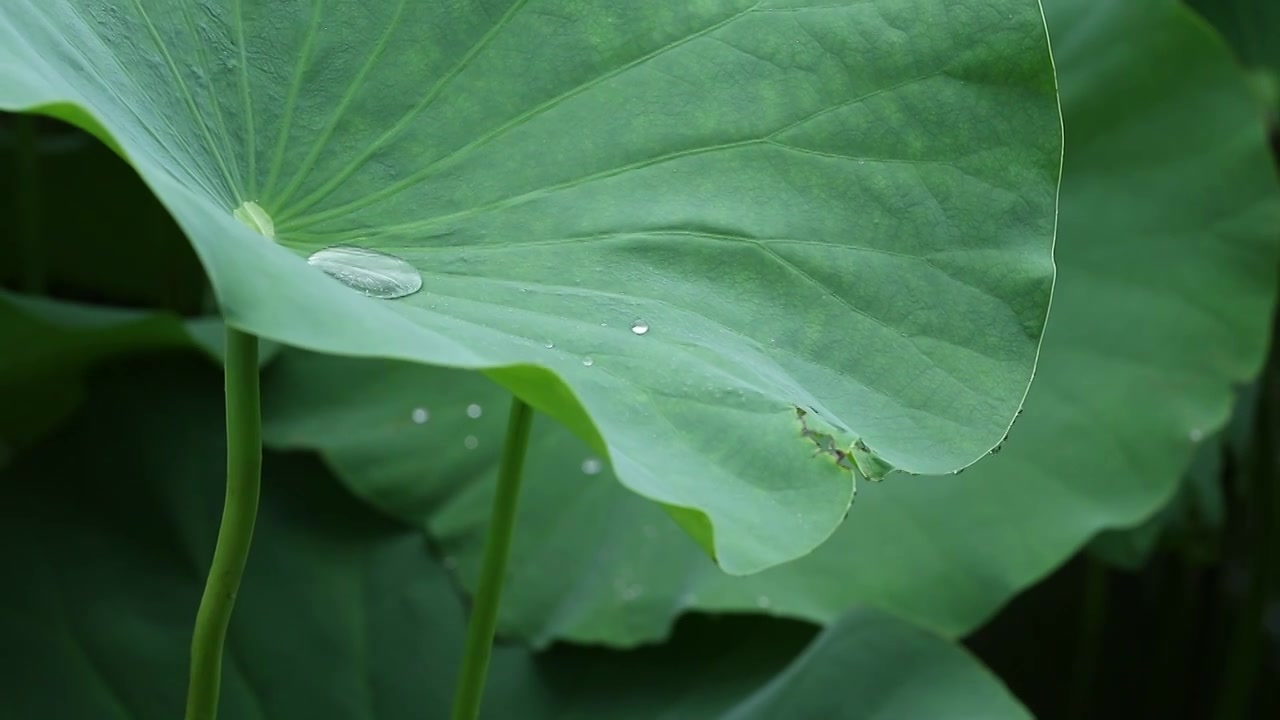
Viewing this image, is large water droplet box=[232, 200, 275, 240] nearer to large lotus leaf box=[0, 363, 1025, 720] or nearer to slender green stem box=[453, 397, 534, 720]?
slender green stem box=[453, 397, 534, 720]

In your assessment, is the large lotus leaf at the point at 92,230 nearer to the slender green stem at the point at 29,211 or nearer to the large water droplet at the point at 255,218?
the slender green stem at the point at 29,211

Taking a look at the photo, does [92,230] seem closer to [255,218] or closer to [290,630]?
[290,630]

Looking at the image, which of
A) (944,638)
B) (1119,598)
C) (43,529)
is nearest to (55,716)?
(43,529)

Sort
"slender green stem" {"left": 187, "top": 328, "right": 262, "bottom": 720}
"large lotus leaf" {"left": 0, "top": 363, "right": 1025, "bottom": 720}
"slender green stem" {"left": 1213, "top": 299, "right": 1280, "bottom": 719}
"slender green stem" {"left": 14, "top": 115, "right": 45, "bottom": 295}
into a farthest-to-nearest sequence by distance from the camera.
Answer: "slender green stem" {"left": 1213, "top": 299, "right": 1280, "bottom": 719}
"slender green stem" {"left": 14, "top": 115, "right": 45, "bottom": 295}
"large lotus leaf" {"left": 0, "top": 363, "right": 1025, "bottom": 720}
"slender green stem" {"left": 187, "top": 328, "right": 262, "bottom": 720}

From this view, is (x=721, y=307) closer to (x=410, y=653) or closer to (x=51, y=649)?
(x=410, y=653)

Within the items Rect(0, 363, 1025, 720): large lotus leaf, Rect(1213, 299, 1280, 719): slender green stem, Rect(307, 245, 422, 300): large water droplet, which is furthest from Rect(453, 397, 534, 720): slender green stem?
Rect(1213, 299, 1280, 719): slender green stem

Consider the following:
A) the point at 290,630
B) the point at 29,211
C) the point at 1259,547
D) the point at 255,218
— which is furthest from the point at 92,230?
the point at 1259,547

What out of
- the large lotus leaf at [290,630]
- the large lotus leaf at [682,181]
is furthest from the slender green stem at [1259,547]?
the large lotus leaf at [682,181]
